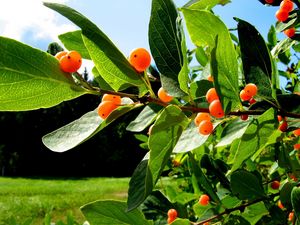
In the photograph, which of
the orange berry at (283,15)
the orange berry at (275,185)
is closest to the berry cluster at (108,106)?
the orange berry at (283,15)

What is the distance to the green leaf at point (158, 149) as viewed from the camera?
880 mm

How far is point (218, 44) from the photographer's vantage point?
34.4 inches

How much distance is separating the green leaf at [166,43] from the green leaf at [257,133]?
0.20 m

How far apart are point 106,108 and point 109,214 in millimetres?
463

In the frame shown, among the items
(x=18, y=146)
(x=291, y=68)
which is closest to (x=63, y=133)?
(x=291, y=68)

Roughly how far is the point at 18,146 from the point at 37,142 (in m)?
1.94

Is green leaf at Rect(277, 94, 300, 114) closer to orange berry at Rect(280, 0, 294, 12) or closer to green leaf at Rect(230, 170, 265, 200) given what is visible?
orange berry at Rect(280, 0, 294, 12)

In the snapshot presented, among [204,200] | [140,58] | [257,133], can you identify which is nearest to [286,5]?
[257,133]

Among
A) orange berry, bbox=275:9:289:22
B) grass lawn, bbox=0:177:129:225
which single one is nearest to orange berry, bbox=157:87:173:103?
orange berry, bbox=275:9:289:22

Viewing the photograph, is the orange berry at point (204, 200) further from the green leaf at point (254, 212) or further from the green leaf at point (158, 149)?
the green leaf at point (158, 149)

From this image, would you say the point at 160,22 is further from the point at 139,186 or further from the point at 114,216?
the point at 114,216

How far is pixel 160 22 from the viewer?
0.94m

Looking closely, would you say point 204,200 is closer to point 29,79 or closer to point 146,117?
point 146,117

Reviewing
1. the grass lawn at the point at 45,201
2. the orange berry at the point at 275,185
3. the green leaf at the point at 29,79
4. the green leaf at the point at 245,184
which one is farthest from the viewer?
the grass lawn at the point at 45,201
